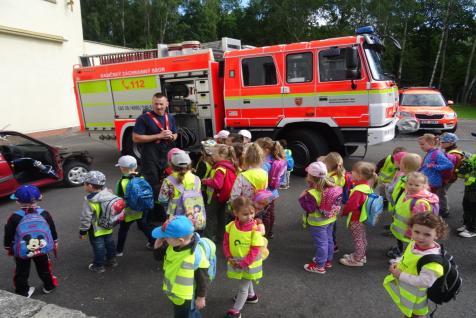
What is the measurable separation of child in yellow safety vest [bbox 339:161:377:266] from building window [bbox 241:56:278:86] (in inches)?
151

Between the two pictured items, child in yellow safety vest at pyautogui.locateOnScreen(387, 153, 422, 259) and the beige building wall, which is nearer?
child in yellow safety vest at pyautogui.locateOnScreen(387, 153, 422, 259)

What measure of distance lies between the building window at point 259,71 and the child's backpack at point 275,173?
117 inches

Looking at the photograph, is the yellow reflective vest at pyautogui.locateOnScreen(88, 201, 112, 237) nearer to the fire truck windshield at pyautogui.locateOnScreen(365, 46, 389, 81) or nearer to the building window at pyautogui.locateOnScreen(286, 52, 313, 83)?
the building window at pyautogui.locateOnScreen(286, 52, 313, 83)

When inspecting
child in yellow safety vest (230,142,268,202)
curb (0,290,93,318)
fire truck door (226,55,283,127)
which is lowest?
curb (0,290,93,318)

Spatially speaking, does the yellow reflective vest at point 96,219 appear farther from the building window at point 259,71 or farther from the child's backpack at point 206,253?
the building window at point 259,71

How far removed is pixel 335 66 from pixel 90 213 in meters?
5.00

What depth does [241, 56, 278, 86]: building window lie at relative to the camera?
6.99 metres

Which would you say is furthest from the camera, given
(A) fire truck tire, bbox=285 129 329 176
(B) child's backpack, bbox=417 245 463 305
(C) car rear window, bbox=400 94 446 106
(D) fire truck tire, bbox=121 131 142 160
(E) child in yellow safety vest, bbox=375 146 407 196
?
(C) car rear window, bbox=400 94 446 106

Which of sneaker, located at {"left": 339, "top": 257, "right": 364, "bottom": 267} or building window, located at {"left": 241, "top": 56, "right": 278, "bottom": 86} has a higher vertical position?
building window, located at {"left": 241, "top": 56, "right": 278, "bottom": 86}

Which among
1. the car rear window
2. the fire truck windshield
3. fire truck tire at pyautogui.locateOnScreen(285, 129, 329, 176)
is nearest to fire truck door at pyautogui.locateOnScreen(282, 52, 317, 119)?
fire truck tire at pyautogui.locateOnScreen(285, 129, 329, 176)

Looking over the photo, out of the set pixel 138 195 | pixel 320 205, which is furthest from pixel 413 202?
pixel 138 195

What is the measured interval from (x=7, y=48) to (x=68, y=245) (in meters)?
13.8

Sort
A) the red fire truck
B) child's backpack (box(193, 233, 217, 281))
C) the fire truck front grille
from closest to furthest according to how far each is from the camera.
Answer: child's backpack (box(193, 233, 217, 281)) → the red fire truck → the fire truck front grille

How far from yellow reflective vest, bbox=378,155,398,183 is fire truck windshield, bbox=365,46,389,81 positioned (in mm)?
2042
